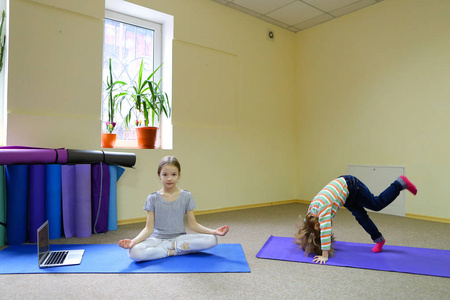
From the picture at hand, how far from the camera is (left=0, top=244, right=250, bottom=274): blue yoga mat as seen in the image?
1978 millimetres

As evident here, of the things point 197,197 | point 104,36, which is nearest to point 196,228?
point 197,197

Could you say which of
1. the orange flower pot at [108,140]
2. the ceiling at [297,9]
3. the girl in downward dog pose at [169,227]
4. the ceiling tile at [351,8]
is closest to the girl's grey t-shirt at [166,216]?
the girl in downward dog pose at [169,227]

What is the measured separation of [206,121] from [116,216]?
5.20 ft

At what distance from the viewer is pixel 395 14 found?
400cm

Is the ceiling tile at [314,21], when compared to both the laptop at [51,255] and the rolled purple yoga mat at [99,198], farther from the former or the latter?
the laptop at [51,255]

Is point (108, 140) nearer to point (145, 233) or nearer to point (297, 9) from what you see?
point (145, 233)

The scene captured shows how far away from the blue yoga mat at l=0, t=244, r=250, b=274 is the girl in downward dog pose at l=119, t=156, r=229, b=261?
0.21 ft

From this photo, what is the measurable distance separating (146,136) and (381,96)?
2.89m

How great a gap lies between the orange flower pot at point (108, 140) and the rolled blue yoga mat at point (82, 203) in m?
0.65

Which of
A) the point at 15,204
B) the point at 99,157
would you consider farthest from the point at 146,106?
the point at 15,204

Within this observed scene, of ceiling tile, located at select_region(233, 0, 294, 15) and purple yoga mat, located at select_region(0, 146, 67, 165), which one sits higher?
ceiling tile, located at select_region(233, 0, 294, 15)

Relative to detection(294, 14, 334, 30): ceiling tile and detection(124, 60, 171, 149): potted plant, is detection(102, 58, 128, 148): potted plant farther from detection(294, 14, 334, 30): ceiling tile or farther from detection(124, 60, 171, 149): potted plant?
detection(294, 14, 334, 30): ceiling tile

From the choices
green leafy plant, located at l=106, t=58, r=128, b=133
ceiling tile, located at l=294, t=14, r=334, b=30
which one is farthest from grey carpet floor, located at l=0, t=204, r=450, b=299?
ceiling tile, located at l=294, t=14, r=334, b=30

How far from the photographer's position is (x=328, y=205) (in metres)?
2.24
